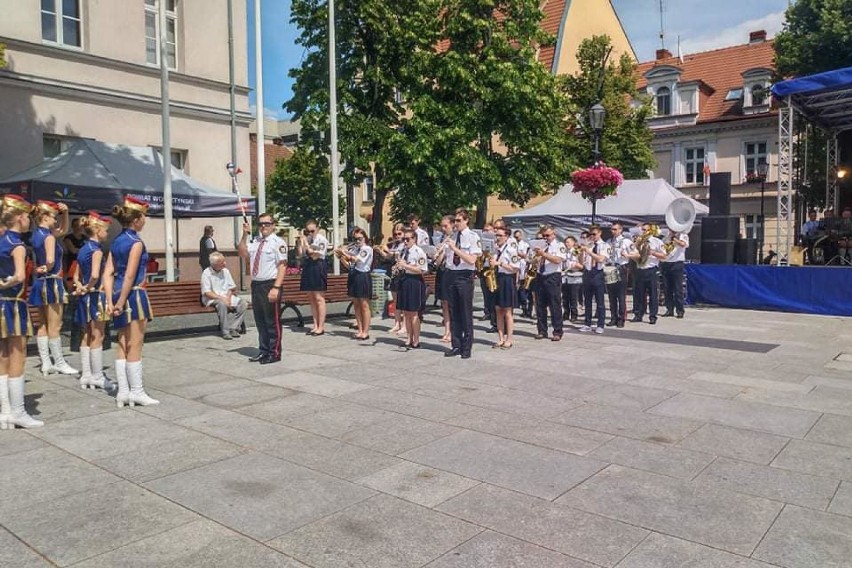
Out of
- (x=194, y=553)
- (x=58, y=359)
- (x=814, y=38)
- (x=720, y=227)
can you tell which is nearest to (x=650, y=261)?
(x=720, y=227)

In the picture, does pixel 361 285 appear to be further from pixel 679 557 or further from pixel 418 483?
pixel 679 557

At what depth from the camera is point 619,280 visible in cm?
1341

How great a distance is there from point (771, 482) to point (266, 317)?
642 centimetres

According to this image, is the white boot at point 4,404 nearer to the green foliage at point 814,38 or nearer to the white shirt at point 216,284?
the white shirt at point 216,284

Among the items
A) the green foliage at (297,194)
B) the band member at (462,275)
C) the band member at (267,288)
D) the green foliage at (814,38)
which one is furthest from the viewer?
the green foliage at (297,194)

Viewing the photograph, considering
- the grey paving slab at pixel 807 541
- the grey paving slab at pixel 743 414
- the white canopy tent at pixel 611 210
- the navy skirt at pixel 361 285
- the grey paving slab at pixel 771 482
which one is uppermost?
the white canopy tent at pixel 611 210

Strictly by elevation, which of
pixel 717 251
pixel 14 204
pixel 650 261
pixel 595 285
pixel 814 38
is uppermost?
pixel 814 38

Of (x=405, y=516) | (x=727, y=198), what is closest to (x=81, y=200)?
(x=405, y=516)

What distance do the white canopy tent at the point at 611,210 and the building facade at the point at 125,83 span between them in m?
9.77

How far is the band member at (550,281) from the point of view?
36.9 ft

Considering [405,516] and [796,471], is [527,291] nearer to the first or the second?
[796,471]

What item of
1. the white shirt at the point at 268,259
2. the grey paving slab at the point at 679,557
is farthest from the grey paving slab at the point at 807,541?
the white shirt at the point at 268,259

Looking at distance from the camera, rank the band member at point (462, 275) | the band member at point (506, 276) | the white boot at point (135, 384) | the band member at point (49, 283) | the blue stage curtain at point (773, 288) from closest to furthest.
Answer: the white boot at point (135, 384) < the band member at point (49, 283) < the band member at point (462, 275) < the band member at point (506, 276) < the blue stage curtain at point (773, 288)

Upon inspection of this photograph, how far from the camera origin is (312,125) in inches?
850
